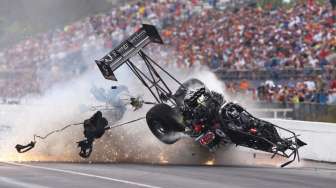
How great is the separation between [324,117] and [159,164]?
25.4ft

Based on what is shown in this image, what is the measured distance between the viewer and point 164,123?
17.2 meters

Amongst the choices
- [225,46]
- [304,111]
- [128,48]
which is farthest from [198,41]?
[128,48]

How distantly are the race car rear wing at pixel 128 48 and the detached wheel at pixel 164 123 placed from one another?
1.25 meters

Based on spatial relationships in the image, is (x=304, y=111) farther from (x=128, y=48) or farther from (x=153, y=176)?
(x=153, y=176)

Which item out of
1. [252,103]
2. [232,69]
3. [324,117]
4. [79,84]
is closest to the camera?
[79,84]

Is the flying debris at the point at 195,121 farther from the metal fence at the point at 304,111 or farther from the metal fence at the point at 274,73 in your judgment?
the metal fence at the point at 274,73

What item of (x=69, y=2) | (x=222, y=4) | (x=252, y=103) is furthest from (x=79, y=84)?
(x=69, y=2)

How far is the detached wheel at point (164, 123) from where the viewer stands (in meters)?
17.1

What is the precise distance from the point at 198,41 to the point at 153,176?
21.0 m

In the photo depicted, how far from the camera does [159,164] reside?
58.6 feet

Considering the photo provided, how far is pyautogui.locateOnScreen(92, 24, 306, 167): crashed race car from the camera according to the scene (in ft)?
54.3

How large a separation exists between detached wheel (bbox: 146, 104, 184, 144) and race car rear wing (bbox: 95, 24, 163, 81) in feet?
4.10

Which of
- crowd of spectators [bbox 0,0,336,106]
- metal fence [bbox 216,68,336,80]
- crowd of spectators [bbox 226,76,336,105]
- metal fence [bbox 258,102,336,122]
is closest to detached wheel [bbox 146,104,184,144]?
metal fence [bbox 258,102,336,122]

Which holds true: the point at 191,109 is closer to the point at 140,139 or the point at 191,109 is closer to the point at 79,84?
the point at 140,139
